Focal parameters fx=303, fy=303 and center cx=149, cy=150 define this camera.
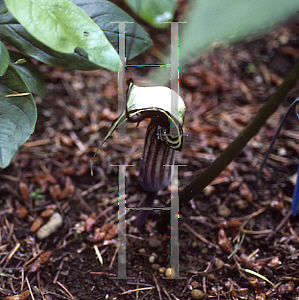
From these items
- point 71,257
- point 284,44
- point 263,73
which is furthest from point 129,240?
point 284,44

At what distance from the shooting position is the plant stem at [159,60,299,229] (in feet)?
1.72

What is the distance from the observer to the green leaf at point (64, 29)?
44 centimetres

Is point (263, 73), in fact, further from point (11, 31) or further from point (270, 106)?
point (11, 31)

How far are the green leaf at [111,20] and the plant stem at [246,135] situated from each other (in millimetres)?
279

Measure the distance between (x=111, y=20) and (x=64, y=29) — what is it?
22 centimetres

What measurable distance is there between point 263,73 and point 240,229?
69 centimetres

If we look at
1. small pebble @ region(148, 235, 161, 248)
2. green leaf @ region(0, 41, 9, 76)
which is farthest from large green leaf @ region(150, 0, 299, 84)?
small pebble @ region(148, 235, 161, 248)

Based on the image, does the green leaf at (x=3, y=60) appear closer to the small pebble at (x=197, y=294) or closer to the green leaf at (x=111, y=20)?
the green leaf at (x=111, y=20)

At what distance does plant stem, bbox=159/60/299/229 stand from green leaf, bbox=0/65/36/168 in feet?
1.13

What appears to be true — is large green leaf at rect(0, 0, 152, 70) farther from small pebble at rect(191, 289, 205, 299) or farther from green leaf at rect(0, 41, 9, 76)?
small pebble at rect(191, 289, 205, 299)

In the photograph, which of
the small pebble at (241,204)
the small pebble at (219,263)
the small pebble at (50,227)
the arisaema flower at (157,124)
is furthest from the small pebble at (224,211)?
the small pebble at (50,227)

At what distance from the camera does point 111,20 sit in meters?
0.65

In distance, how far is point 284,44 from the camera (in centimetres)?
125

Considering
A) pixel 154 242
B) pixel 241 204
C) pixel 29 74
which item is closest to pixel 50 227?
pixel 154 242
